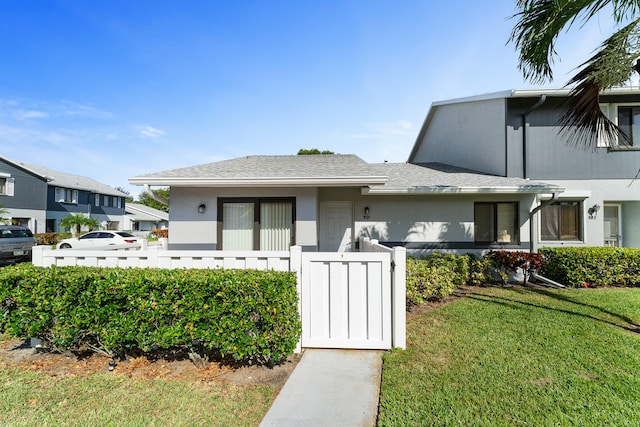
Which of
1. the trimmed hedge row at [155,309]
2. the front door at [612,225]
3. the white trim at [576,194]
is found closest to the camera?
the trimmed hedge row at [155,309]

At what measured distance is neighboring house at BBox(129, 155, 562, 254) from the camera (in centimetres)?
686

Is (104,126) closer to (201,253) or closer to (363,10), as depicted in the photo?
(363,10)

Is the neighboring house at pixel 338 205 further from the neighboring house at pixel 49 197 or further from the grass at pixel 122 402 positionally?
the neighboring house at pixel 49 197

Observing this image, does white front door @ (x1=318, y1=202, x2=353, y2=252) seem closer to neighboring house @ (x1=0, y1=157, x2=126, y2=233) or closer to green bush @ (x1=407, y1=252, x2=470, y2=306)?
green bush @ (x1=407, y1=252, x2=470, y2=306)

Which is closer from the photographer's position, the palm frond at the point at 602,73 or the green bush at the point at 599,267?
the palm frond at the point at 602,73

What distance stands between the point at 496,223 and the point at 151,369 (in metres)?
9.59

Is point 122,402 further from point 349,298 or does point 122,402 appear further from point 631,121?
point 631,121

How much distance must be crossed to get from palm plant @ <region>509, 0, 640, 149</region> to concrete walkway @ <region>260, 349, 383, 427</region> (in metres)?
5.50

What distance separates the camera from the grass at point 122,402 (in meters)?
2.52

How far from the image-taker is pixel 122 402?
9.15ft

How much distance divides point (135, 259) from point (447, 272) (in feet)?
20.4

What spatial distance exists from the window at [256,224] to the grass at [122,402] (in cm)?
421

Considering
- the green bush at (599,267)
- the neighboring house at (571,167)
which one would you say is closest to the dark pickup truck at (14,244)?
the neighboring house at (571,167)

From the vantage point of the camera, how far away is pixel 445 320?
5156 mm
